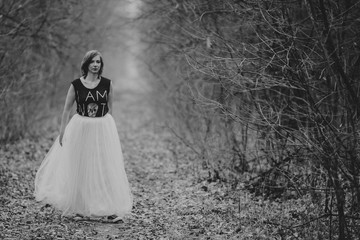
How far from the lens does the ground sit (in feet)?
22.2

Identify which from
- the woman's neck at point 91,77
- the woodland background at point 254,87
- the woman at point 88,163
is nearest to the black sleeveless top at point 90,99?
the woman at point 88,163

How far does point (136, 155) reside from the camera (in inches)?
571

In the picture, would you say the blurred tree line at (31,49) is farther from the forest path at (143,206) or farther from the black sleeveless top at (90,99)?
the black sleeveless top at (90,99)

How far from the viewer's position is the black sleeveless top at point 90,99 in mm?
7312

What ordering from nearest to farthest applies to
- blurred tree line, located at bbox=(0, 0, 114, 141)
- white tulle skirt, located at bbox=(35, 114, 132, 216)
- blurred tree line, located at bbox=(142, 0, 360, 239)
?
blurred tree line, located at bbox=(142, 0, 360, 239) → white tulle skirt, located at bbox=(35, 114, 132, 216) → blurred tree line, located at bbox=(0, 0, 114, 141)

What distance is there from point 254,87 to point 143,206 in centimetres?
276

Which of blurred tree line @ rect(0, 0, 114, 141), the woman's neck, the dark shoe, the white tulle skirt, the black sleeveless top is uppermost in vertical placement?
blurred tree line @ rect(0, 0, 114, 141)

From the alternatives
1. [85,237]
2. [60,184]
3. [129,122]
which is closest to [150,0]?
[60,184]

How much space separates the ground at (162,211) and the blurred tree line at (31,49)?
61.3 inches

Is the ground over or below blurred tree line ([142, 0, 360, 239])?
below

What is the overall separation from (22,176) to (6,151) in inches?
113

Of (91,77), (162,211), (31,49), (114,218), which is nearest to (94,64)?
(91,77)

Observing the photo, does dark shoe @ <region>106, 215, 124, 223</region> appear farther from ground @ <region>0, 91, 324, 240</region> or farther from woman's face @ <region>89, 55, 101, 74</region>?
woman's face @ <region>89, 55, 101, 74</region>

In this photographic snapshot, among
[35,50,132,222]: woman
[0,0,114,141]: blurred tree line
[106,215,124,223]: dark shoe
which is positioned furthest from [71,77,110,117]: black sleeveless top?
[0,0,114,141]: blurred tree line
